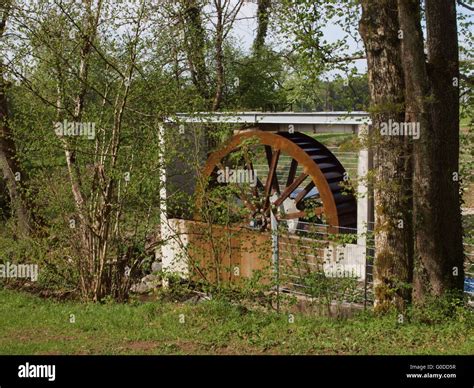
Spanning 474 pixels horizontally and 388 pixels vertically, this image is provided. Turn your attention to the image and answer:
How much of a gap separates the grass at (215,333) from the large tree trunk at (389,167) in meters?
0.55

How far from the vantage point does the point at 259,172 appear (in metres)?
20.4

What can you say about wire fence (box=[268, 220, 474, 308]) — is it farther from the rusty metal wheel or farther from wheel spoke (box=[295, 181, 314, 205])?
wheel spoke (box=[295, 181, 314, 205])

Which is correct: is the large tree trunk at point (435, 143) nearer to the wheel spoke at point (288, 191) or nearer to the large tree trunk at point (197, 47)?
the wheel spoke at point (288, 191)

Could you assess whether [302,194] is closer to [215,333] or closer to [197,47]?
[197,47]

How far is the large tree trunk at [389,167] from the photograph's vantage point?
805 cm

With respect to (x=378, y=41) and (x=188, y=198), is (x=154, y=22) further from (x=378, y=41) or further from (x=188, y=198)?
(x=378, y=41)

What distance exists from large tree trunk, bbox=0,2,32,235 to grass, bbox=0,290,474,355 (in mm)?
4030

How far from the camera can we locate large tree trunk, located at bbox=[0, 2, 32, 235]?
37.8 ft

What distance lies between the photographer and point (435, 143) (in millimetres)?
7859

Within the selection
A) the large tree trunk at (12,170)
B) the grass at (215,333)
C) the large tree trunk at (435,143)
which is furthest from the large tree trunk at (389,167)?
the large tree trunk at (12,170)

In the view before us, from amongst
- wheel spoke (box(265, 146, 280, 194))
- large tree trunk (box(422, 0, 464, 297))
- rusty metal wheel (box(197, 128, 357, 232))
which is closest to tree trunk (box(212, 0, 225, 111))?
wheel spoke (box(265, 146, 280, 194))

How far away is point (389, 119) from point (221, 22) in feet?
43.9

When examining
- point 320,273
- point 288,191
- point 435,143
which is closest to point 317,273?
point 320,273

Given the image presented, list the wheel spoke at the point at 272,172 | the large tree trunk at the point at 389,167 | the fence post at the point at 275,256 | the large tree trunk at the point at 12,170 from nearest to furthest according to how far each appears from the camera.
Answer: the large tree trunk at the point at 389,167 < the fence post at the point at 275,256 < the large tree trunk at the point at 12,170 < the wheel spoke at the point at 272,172
